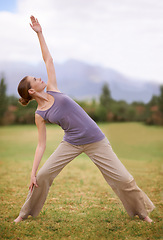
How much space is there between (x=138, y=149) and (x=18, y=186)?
6.38m

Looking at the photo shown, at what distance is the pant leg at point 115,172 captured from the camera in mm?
2992

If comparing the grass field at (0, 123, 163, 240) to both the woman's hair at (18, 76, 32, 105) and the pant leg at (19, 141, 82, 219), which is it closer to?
the pant leg at (19, 141, 82, 219)

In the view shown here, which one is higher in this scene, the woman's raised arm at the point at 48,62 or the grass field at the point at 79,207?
the woman's raised arm at the point at 48,62

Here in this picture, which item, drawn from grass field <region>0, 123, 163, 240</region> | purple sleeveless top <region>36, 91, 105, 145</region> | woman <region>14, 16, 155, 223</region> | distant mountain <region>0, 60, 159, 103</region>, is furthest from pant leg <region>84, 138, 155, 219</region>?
distant mountain <region>0, 60, 159, 103</region>

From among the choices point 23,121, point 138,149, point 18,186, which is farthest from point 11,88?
point 18,186

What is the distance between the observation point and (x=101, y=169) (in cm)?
306

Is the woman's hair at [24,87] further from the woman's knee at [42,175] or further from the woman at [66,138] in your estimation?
the woman's knee at [42,175]

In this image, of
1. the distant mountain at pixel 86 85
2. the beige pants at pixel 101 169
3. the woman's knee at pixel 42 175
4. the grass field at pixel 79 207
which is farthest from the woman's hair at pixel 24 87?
the distant mountain at pixel 86 85

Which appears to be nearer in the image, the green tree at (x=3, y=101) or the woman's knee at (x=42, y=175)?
the woman's knee at (x=42, y=175)

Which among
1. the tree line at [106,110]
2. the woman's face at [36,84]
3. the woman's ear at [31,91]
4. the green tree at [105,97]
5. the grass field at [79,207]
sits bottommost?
the grass field at [79,207]

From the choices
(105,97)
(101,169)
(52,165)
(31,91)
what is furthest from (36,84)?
(105,97)

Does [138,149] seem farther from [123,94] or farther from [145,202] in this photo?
[145,202]

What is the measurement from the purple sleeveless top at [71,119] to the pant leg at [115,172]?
10 centimetres

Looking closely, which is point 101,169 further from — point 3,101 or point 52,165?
point 3,101
